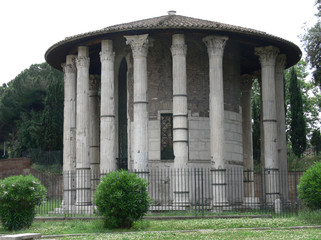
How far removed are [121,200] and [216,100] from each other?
718cm

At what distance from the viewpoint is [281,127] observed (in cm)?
2575

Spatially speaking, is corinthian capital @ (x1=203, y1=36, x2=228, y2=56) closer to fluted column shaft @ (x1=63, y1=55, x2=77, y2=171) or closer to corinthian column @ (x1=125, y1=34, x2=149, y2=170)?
corinthian column @ (x1=125, y1=34, x2=149, y2=170)

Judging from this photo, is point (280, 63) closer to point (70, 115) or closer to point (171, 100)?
point (171, 100)

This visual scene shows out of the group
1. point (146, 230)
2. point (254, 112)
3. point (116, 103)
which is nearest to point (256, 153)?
point (254, 112)

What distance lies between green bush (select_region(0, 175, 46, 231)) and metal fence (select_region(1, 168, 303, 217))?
2.76 meters

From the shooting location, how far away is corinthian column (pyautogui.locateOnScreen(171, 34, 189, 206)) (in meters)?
21.6

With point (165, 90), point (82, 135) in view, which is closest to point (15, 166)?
point (82, 135)

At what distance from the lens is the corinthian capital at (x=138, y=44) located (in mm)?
22578

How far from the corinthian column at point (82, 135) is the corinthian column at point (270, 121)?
7.36m

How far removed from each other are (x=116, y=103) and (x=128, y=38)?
392cm

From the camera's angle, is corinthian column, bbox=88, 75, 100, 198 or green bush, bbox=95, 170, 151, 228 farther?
corinthian column, bbox=88, 75, 100, 198

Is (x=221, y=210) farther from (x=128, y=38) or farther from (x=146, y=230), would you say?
(x=128, y=38)

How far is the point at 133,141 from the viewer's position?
24062 mm

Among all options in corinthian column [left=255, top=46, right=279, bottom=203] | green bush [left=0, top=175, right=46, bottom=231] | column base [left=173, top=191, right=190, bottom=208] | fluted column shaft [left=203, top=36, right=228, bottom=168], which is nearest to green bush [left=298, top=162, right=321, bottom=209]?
fluted column shaft [left=203, top=36, right=228, bottom=168]
